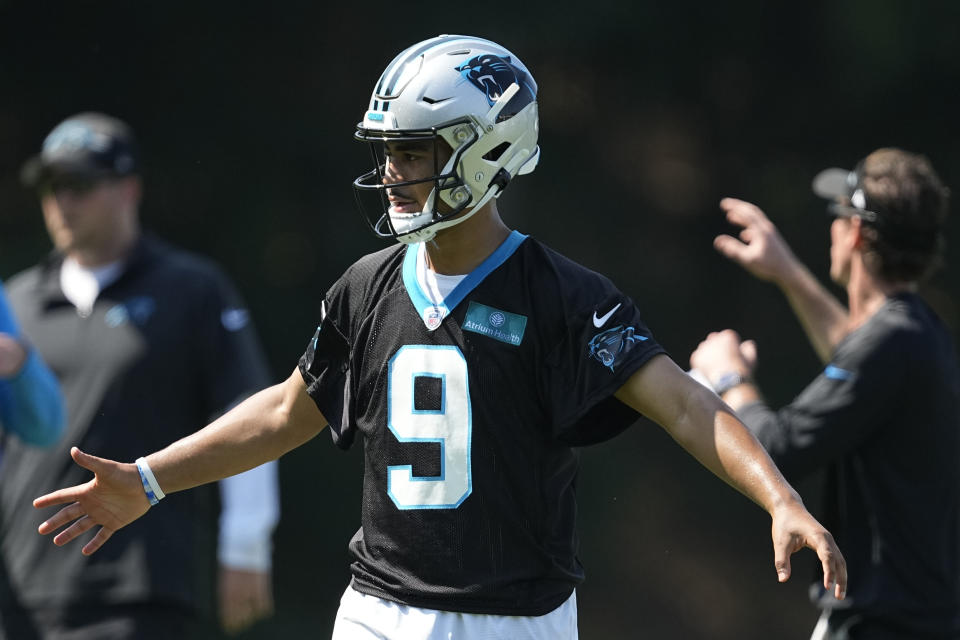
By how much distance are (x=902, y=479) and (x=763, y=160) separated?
505 centimetres

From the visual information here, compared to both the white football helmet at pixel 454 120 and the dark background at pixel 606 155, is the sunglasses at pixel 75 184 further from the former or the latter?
the dark background at pixel 606 155

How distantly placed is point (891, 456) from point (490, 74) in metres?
1.95

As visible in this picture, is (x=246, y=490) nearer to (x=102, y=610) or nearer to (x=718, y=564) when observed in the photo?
(x=102, y=610)

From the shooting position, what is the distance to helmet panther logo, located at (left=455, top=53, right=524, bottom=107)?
11.2 feet

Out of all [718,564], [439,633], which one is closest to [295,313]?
[718,564]

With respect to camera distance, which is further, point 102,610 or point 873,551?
point 102,610

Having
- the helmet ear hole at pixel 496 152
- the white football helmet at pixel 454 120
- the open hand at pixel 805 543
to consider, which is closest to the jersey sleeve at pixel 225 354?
the white football helmet at pixel 454 120

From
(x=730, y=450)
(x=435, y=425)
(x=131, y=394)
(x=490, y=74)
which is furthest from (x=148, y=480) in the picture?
(x=131, y=394)

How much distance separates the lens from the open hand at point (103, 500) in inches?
141

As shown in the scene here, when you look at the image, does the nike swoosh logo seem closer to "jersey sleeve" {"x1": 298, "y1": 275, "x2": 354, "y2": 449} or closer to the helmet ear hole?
the helmet ear hole

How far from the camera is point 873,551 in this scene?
14.4 feet

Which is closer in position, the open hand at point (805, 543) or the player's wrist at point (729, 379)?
the open hand at point (805, 543)

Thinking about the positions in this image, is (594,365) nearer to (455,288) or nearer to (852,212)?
(455,288)

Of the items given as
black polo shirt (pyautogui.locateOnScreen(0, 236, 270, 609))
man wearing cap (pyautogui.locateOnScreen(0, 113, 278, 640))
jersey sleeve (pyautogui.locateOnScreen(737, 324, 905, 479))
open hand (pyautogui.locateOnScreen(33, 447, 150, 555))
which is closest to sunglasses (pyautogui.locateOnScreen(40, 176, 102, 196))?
man wearing cap (pyautogui.locateOnScreen(0, 113, 278, 640))
